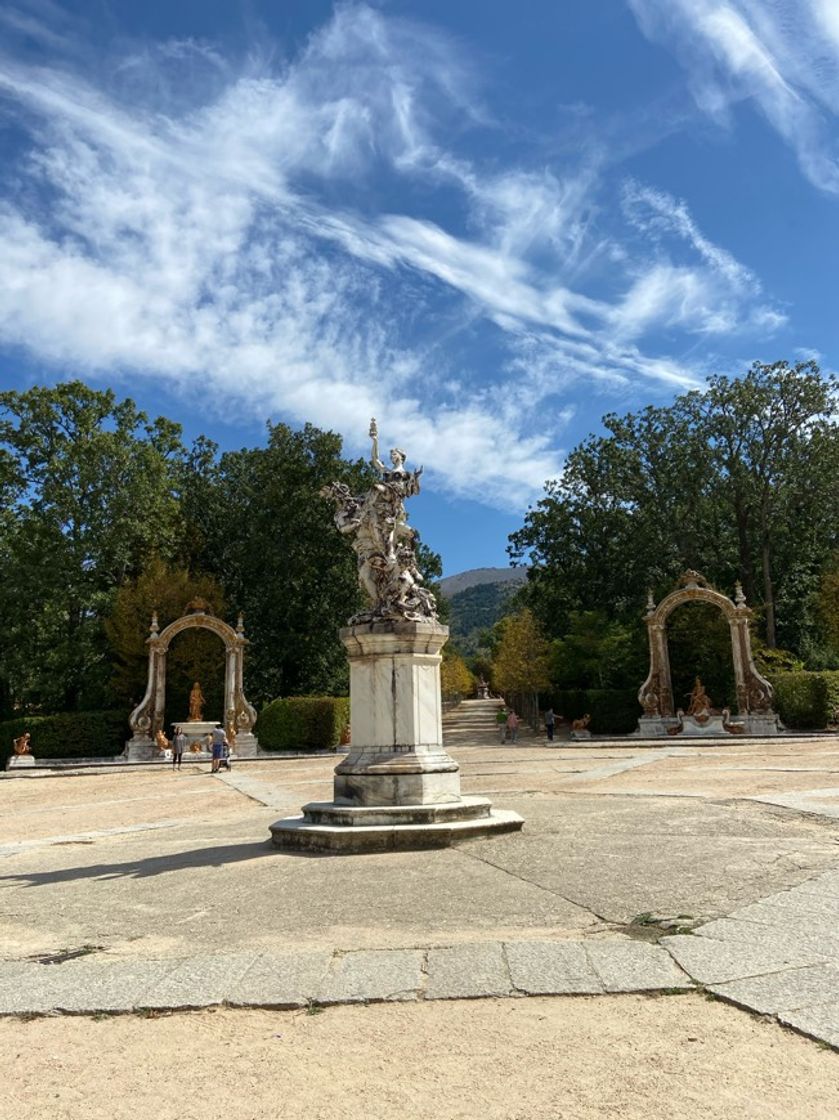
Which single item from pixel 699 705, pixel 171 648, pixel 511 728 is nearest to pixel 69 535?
pixel 171 648

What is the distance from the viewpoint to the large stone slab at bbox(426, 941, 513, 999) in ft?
12.1

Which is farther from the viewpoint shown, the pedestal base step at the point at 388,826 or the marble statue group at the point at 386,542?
the marble statue group at the point at 386,542

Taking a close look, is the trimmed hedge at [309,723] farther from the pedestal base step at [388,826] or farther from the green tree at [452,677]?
the green tree at [452,677]

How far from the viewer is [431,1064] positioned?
3.04 meters

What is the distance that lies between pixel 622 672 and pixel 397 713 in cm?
2745

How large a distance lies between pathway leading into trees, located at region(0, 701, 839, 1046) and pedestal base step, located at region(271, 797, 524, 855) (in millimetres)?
236

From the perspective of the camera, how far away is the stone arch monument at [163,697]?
2853 centimetres

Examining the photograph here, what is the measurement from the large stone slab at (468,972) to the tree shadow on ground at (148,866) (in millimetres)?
3493

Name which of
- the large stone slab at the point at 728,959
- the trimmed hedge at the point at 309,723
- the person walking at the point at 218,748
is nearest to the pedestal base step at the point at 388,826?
the large stone slab at the point at 728,959

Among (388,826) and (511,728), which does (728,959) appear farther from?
(511,728)

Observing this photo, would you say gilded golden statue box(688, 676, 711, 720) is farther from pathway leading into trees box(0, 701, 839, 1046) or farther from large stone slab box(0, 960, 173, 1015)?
large stone slab box(0, 960, 173, 1015)

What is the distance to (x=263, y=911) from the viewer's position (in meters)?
5.34

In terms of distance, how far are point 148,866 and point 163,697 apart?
23.5 meters

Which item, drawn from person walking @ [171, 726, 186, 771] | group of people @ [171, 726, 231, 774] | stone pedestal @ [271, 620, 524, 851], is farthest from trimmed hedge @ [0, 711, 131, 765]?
stone pedestal @ [271, 620, 524, 851]
